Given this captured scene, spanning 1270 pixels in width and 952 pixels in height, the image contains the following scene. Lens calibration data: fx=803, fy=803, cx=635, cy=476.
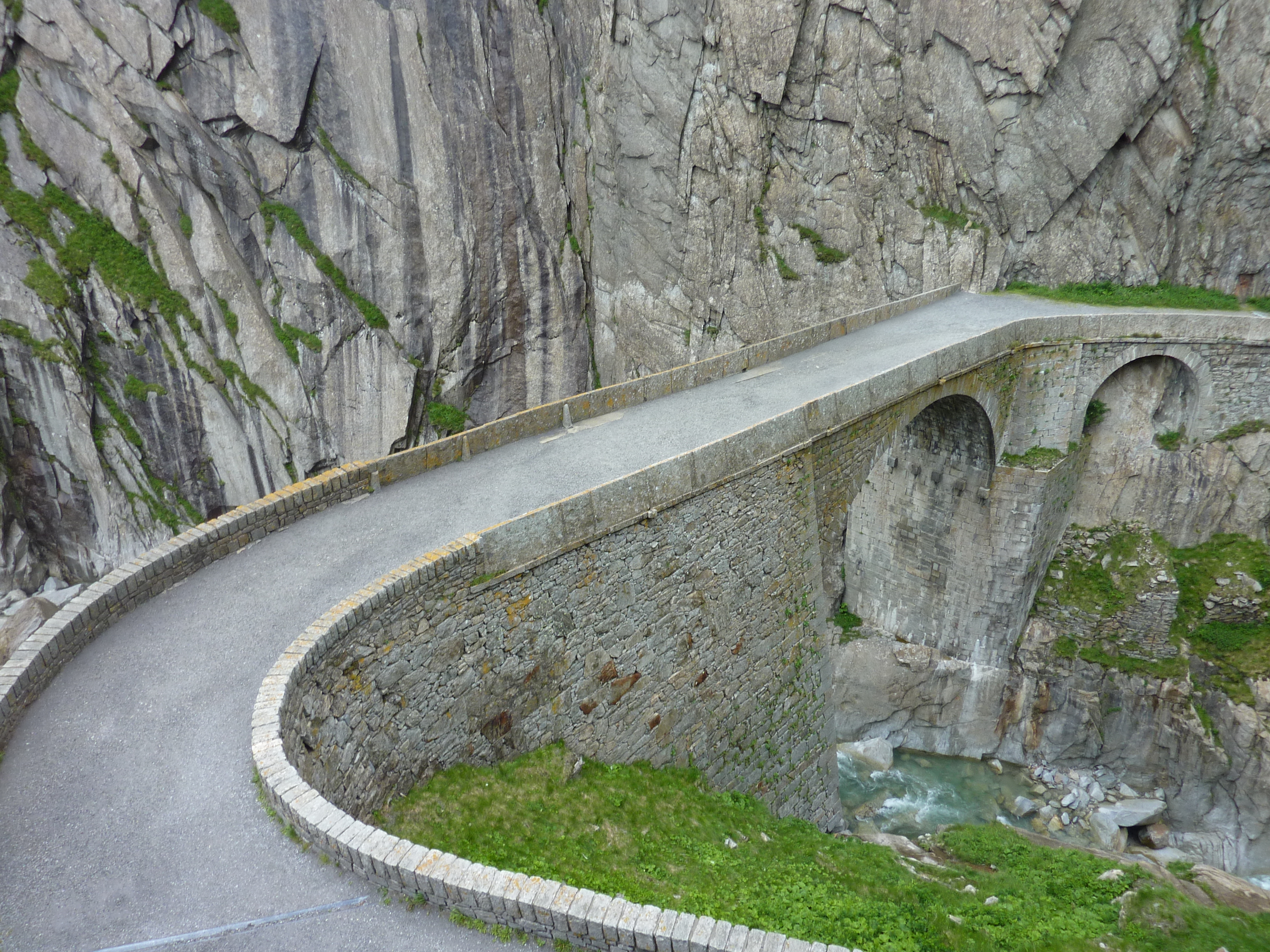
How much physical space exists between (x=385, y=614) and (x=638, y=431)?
21.3 feet

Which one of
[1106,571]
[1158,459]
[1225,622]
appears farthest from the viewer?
[1106,571]

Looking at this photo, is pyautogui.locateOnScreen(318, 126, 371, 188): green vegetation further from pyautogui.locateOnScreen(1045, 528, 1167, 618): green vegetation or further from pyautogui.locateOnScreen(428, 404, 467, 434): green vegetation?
pyautogui.locateOnScreen(1045, 528, 1167, 618): green vegetation

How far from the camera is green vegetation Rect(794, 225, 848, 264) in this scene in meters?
25.4

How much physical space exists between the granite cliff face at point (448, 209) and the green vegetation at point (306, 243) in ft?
0.50

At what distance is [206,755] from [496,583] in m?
3.92

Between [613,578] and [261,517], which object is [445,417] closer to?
[261,517]

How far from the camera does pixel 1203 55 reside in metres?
20.0

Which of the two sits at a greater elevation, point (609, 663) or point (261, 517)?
point (261, 517)

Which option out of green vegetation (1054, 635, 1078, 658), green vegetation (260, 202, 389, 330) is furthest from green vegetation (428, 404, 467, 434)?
green vegetation (1054, 635, 1078, 658)

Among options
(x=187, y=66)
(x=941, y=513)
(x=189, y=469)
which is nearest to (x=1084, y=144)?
(x=941, y=513)

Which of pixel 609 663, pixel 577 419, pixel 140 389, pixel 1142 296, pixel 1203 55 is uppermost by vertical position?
pixel 1203 55

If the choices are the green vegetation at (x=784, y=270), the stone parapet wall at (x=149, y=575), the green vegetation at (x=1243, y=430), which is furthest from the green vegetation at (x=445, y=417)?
the green vegetation at (x=1243, y=430)

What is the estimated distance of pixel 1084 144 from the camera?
2144 cm

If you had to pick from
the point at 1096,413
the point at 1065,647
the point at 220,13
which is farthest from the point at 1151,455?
the point at 220,13
